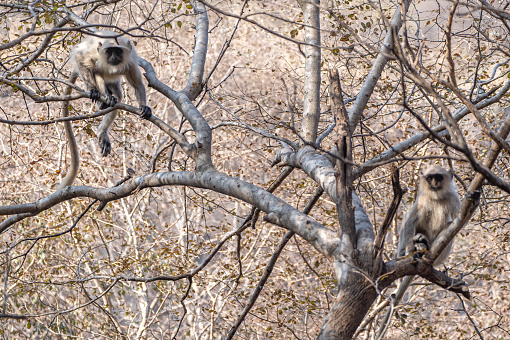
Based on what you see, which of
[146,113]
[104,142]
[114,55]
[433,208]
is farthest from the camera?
[104,142]

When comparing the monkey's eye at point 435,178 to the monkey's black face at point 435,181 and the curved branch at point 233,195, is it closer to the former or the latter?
the monkey's black face at point 435,181

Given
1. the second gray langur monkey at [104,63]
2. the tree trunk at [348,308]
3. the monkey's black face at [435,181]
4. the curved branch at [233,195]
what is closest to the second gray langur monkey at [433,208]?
the monkey's black face at [435,181]

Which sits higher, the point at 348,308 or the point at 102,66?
the point at 102,66

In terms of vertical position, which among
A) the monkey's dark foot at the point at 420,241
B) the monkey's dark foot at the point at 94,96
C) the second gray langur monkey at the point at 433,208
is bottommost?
the monkey's dark foot at the point at 94,96

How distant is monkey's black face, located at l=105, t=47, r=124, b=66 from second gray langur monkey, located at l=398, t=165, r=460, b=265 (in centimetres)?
393

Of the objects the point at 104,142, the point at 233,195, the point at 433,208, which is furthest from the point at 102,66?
the point at 433,208

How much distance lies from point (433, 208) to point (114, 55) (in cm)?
421

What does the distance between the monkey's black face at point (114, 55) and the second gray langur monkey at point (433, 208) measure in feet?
12.9

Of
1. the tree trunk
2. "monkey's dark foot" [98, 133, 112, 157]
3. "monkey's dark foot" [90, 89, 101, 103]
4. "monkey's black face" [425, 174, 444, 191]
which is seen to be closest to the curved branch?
the tree trunk

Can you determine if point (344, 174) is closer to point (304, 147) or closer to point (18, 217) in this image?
point (304, 147)

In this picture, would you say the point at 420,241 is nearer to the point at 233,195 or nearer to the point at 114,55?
the point at 233,195

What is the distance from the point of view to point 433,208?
5.54 meters

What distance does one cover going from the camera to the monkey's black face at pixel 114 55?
638cm

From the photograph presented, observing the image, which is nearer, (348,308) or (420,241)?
(348,308)
